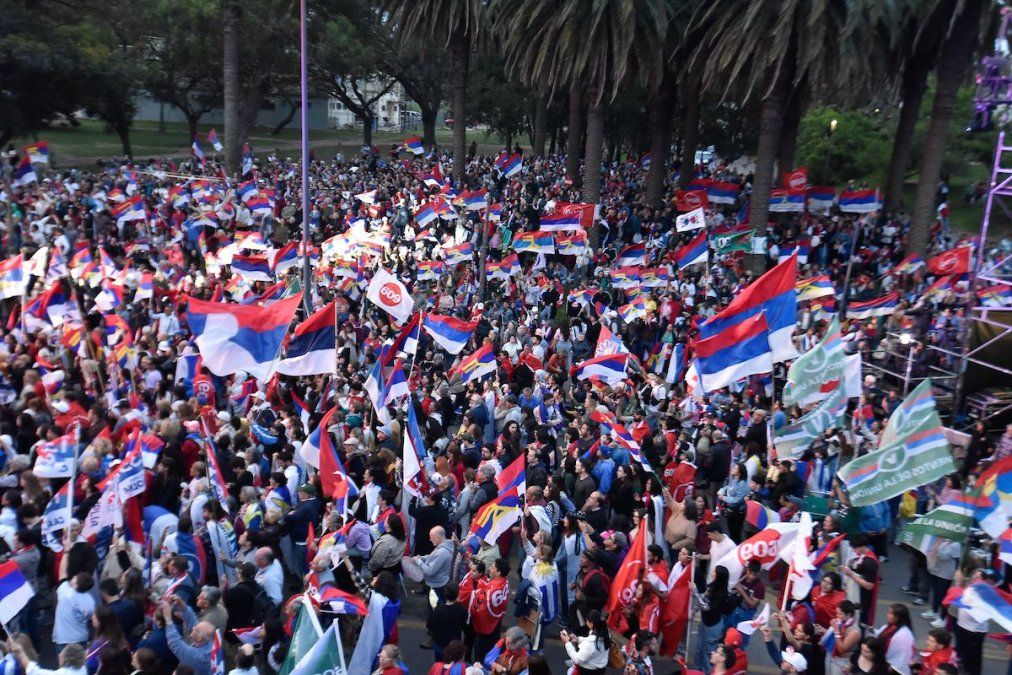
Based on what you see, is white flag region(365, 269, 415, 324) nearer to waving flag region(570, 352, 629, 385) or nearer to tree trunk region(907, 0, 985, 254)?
waving flag region(570, 352, 629, 385)

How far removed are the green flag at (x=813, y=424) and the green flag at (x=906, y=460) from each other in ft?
4.17

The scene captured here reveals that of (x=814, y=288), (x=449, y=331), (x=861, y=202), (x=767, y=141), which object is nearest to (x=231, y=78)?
(x=767, y=141)

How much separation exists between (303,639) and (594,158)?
2237 cm

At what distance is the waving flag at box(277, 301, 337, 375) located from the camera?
12.2 meters

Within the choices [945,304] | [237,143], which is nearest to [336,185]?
[237,143]

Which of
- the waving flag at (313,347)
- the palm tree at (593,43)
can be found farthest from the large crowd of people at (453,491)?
the palm tree at (593,43)

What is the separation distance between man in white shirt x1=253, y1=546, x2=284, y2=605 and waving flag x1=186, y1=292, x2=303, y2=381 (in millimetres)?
3885

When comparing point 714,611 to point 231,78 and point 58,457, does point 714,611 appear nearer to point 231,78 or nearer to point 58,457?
point 58,457

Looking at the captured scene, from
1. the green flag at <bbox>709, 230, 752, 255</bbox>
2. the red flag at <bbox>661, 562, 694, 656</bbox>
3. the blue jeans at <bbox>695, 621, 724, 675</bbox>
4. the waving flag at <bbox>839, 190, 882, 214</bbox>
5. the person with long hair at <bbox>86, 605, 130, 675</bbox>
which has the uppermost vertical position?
the waving flag at <bbox>839, 190, 882, 214</bbox>

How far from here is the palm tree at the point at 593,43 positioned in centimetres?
2428

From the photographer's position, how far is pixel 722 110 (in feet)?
161

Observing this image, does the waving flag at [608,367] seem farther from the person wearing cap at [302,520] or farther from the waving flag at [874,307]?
the waving flag at [874,307]

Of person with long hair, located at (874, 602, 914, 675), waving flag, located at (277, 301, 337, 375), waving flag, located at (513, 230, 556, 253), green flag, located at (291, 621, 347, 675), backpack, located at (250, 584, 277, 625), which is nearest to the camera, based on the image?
green flag, located at (291, 621, 347, 675)

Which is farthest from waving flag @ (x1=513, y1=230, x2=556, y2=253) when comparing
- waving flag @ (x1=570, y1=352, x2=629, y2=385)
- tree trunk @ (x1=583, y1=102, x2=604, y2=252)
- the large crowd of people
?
waving flag @ (x1=570, y1=352, x2=629, y2=385)
